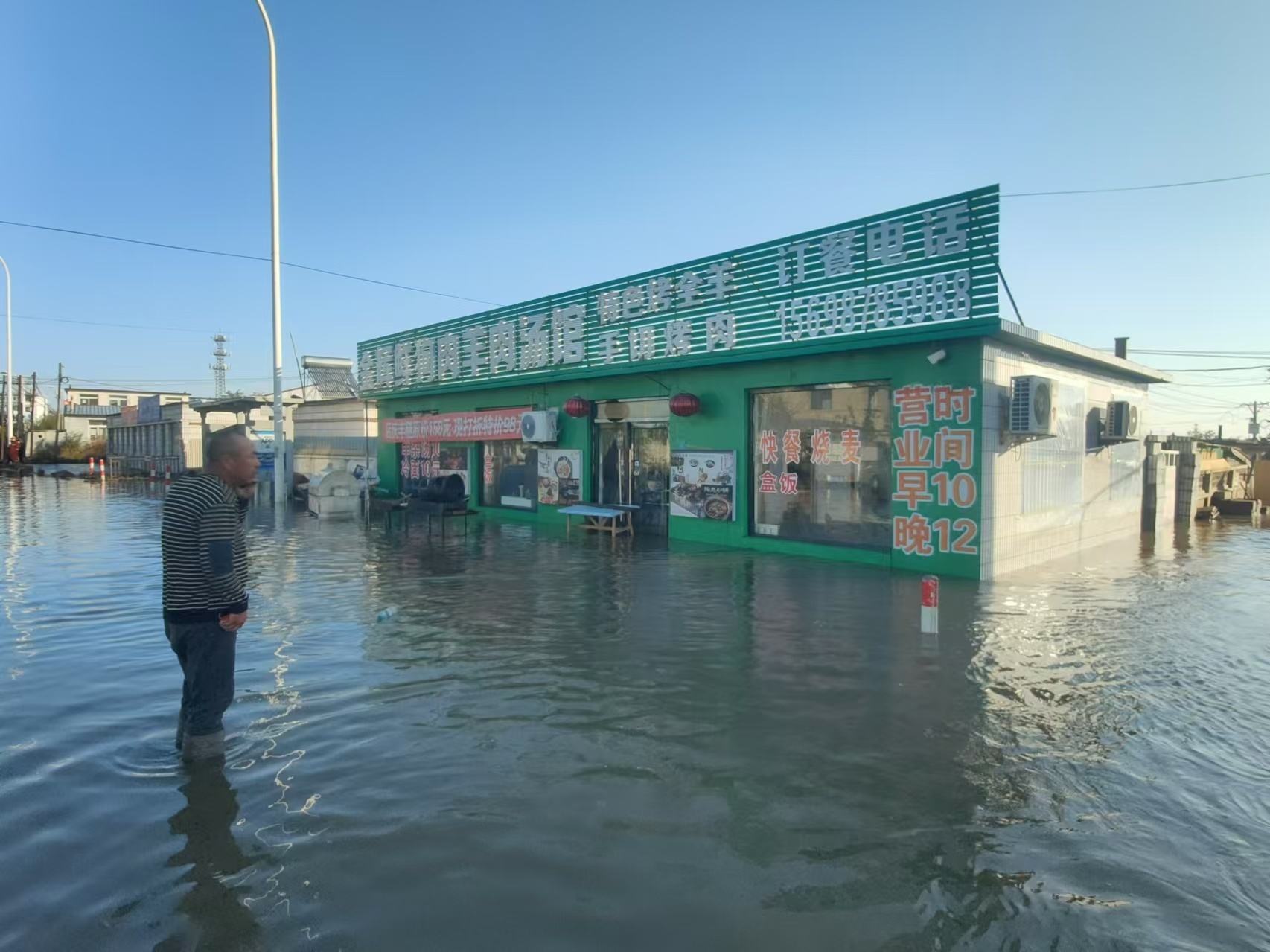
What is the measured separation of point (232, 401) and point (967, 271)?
77.9 ft

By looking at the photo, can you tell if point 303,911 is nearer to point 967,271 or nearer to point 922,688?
point 922,688

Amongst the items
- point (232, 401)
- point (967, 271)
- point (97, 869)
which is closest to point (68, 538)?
point (232, 401)

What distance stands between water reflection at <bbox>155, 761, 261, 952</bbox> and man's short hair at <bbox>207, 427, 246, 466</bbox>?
181 cm

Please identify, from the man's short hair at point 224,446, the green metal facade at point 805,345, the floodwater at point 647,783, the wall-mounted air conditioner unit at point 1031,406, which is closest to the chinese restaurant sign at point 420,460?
the green metal facade at point 805,345

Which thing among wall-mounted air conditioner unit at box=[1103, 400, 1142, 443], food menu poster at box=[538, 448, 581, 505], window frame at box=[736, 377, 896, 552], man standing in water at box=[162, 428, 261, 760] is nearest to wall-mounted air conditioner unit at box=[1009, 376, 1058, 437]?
window frame at box=[736, 377, 896, 552]

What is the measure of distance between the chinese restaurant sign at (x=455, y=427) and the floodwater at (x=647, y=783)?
11.4 metres

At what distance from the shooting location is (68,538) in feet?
51.5

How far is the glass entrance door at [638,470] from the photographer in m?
17.1

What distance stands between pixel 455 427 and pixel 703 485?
30.9 feet

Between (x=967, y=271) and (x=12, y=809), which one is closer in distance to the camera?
(x=12, y=809)

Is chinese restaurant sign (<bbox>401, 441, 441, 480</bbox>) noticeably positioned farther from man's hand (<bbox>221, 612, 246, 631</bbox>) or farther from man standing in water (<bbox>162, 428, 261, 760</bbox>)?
man's hand (<bbox>221, 612, 246, 631</bbox>)

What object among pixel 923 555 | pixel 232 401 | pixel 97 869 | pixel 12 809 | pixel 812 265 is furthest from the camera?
pixel 232 401

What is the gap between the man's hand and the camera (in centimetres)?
459

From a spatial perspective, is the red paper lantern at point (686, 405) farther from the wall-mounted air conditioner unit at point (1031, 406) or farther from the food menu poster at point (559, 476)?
the wall-mounted air conditioner unit at point (1031, 406)
